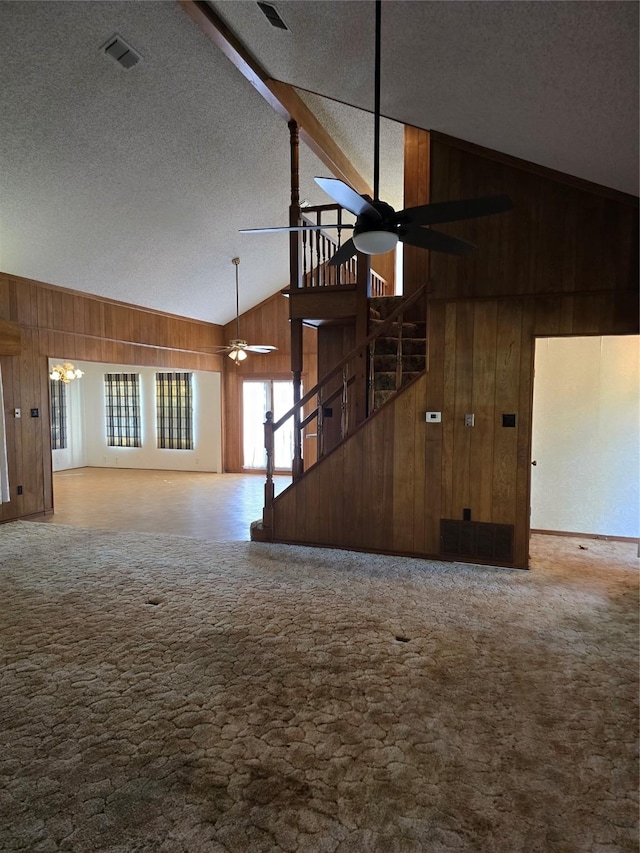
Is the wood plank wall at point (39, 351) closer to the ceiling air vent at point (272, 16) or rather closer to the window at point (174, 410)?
the window at point (174, 410)

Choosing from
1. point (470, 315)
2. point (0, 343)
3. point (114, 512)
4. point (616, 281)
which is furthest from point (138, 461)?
point (616, 281)

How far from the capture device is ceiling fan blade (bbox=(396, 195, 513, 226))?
2385 millimetres

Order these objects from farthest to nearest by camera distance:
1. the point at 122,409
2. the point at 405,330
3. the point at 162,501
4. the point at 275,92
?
1. the point at 122,409
2. the point at 162,501
3. the point at 405,330
4. the point at 275,92

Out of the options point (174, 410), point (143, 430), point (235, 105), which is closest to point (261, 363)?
point (174, 410)

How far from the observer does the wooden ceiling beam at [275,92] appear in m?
3.48

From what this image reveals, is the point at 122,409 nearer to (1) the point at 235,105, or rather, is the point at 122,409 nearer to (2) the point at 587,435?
(1) the point at 235,105

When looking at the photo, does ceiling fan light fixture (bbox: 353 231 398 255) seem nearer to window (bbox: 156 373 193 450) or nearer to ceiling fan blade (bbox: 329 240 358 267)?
ceiling fan blade (bbox: 329 240 358 267)

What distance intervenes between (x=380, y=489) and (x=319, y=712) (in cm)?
256

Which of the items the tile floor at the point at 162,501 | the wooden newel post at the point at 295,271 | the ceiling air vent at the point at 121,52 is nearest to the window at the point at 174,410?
the tile floor at the point at 162,501

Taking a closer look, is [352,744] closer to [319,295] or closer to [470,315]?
[470,315]

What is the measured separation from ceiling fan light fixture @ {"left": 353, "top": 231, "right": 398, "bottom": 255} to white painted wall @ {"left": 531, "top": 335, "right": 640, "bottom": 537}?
3451 mm

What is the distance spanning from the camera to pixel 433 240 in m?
2.81

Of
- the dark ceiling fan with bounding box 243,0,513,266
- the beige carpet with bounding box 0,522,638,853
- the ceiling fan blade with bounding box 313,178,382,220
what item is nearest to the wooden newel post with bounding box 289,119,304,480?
the beige carpet with bounding box 0,522,638,853

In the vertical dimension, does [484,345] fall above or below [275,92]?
below
